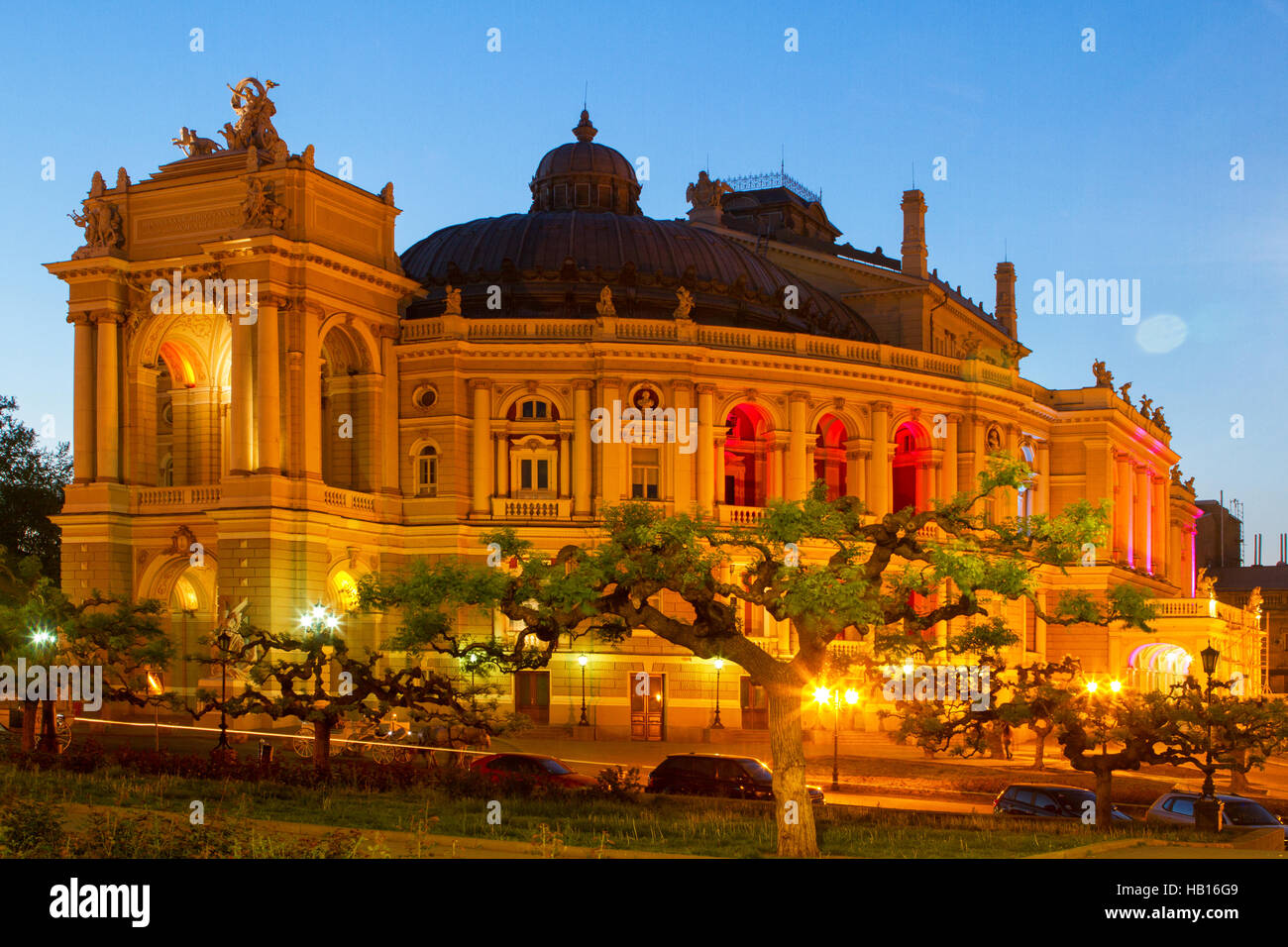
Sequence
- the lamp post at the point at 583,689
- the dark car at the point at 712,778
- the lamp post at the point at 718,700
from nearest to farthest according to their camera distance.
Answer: the dark car at the point at 712,778 < the lamp post at the point at 583,689 < the lamp post at the point at 718,700

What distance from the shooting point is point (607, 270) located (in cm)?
7962

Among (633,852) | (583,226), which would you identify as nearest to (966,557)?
(633,852)

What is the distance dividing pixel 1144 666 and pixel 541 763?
5279 centimetres

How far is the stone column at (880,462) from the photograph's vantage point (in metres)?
75.4

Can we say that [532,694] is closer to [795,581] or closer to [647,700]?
[647,700]

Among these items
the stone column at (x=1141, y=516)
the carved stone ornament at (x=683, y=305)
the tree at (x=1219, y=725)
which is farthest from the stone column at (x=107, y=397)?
the stone column at (x=1141, y=516)

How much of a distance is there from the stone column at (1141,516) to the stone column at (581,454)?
41.1m

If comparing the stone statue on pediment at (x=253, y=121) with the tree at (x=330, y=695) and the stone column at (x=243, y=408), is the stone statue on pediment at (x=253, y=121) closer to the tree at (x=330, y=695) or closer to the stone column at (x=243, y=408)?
the stone column at (x=243, y=408)

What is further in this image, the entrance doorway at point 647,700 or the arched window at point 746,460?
the arched window at point 746,460

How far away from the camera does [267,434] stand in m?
62.0

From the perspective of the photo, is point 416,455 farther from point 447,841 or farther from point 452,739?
point 447,841

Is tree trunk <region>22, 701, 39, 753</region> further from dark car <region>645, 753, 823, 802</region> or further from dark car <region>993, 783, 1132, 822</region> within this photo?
dark car <region>993, 783, 1132, 822</region>

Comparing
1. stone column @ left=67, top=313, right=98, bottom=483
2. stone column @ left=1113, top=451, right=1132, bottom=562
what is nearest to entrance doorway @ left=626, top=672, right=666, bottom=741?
stone column @ left=67, top=313, right=98, bottom=483

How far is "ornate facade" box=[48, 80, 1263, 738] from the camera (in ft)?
207
